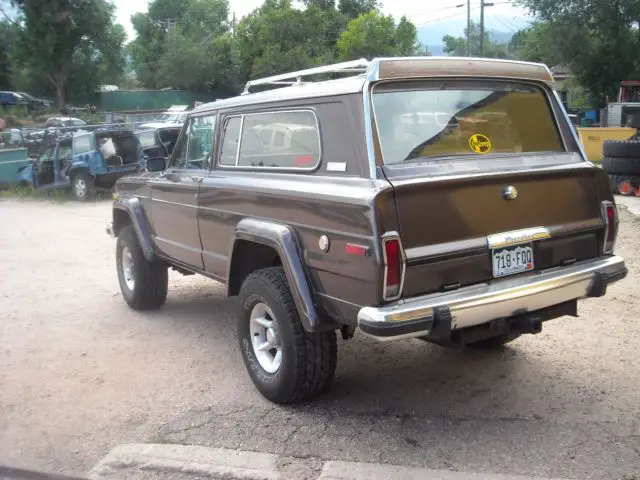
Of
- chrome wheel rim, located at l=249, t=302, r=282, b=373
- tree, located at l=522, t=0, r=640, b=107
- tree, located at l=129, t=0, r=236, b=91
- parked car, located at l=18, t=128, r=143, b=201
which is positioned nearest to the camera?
chrome wheel rim, located at l=249, t=302, r=282, b=373

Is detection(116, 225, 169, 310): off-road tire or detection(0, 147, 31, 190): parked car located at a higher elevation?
detection(0, 147, 31, 190): parked car

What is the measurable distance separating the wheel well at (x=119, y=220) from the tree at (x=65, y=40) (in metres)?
44.6

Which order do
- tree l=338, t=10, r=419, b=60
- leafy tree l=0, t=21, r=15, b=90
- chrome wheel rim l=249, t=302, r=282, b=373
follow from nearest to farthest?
chrome wheel rim l=249, t=302, r=282, b=373
tree l=338, t=10, r=419, b=60
leafy tree l=0, t=21, r=15, b=90

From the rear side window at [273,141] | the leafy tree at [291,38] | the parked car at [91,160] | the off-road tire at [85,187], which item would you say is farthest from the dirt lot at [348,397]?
the leafy tree at [291,38]

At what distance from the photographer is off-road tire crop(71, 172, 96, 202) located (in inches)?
623

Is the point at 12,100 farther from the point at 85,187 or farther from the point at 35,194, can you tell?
the point at 85,187

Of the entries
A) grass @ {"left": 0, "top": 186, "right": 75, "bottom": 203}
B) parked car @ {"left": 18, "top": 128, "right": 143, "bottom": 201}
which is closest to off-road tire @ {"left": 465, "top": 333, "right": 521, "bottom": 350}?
parked car @ {"left": 18, "top": 128, "right": 143, "bottom": 201}

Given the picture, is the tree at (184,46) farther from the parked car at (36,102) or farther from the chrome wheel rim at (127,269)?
the chrome wheel rim at (127,269)

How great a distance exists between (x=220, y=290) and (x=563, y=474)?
479 centimetres

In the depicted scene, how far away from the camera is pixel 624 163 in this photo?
12164mm

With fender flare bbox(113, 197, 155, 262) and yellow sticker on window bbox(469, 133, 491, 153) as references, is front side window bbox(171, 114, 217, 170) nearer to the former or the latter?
fender flare bbox(113, 197, 155, 262)

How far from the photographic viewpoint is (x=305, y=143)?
13.5 ft

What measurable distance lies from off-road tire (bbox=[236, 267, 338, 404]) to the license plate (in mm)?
1071

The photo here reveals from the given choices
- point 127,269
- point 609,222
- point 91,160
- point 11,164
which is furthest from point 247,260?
point 11,164
